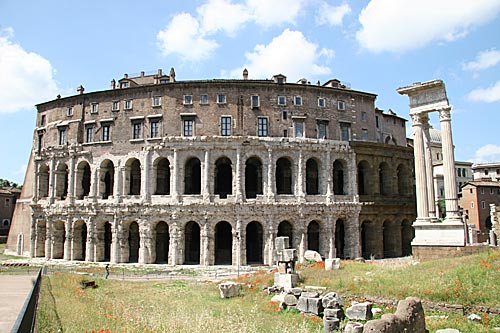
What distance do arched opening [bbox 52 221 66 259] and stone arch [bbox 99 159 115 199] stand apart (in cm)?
547

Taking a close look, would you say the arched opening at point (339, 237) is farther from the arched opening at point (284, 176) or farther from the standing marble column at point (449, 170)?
the standing marble column at point (449, 170)

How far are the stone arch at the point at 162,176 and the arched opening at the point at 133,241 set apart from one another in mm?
4067

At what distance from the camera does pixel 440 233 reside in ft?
78.3

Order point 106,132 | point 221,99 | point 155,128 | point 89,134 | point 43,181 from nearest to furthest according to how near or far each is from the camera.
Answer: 1. point 221,99
2. point 155,128
3. point 106,132
4. point 89,134
5. point 43,181

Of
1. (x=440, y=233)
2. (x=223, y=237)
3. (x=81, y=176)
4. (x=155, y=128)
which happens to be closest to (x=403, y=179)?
(x=440, y=233)

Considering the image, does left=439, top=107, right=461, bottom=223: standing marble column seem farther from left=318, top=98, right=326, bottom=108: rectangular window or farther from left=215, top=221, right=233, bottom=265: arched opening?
left=215, top=221, right=233, bottom=265: arched opening

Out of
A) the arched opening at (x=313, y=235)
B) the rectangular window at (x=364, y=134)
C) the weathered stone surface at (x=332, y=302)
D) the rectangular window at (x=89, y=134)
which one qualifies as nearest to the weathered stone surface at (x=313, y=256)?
the arched opening at (x=313, y=235)

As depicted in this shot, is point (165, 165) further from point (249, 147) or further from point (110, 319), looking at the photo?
point (110, 319)

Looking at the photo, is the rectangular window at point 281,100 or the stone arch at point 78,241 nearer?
the rectangular window at point 281,100

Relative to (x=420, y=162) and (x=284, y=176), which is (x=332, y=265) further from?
(x=284, y=176)

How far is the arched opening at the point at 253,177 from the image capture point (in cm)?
3594

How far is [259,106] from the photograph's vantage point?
1389 inches

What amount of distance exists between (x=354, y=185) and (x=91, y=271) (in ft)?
75.9

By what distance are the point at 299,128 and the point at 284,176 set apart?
466 centimetres
